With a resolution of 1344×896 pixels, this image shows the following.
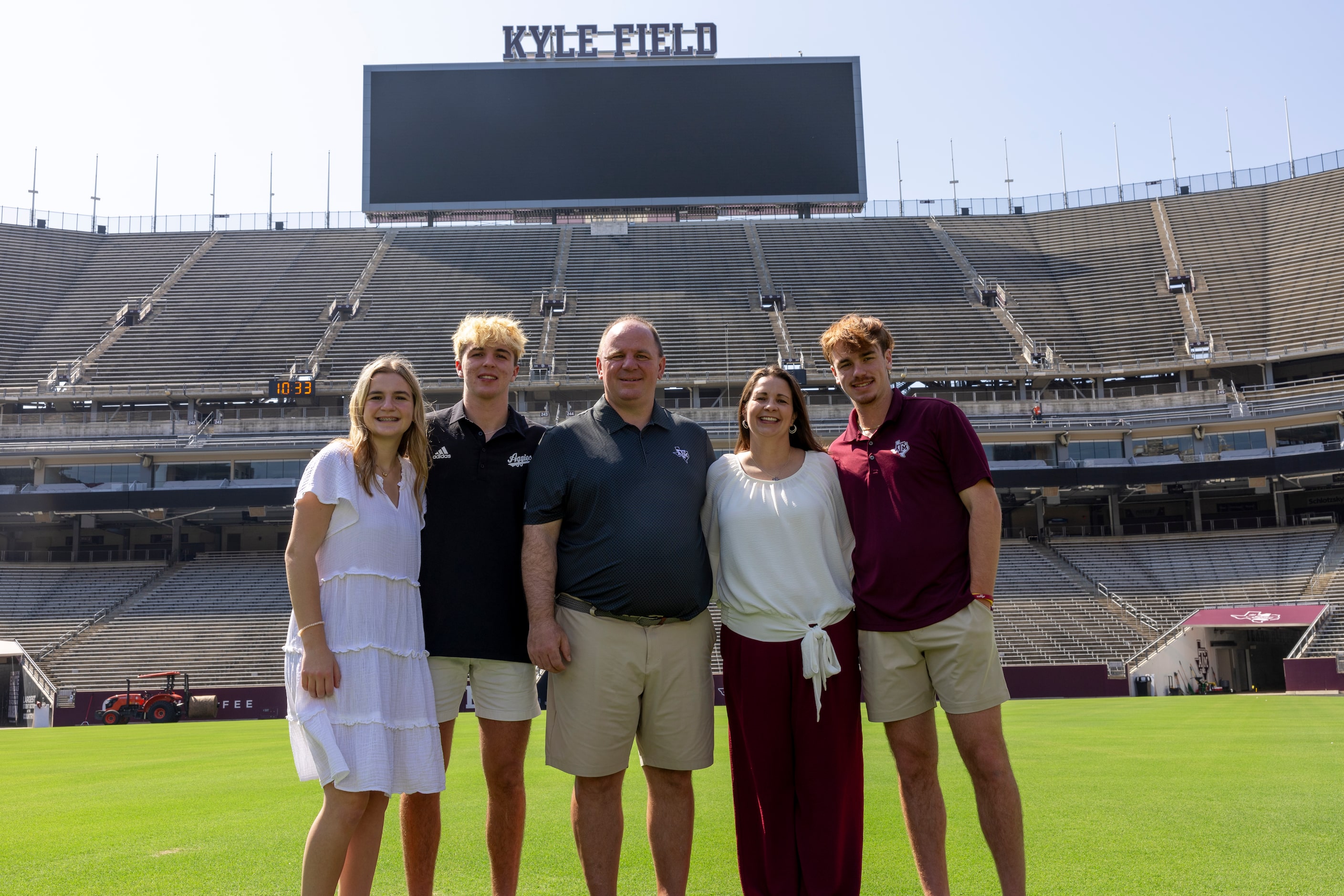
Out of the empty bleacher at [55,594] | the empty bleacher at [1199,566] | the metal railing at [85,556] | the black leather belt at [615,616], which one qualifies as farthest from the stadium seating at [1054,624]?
the metal railing at [85,556]

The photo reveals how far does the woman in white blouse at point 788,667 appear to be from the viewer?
4.29 meters

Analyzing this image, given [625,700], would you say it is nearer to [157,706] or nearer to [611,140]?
[157,706]

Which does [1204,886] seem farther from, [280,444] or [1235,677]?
[280,444]

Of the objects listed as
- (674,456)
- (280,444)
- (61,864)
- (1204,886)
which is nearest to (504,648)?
(674,456)

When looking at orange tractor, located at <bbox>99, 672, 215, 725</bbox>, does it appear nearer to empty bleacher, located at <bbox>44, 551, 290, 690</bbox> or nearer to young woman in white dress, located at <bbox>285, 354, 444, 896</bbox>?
empty bleacher, located at <bbox>44, 551, 290, 690</bbox>

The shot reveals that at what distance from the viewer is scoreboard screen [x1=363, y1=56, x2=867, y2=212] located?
167ft

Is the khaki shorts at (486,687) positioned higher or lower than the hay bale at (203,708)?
higher

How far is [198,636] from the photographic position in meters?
30.6

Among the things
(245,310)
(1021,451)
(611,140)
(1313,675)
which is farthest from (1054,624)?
(245,310)

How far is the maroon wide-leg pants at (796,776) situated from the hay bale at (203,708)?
2559 cm

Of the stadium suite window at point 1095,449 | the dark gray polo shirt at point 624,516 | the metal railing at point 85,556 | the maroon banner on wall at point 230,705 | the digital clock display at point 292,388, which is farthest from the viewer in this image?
the stadium suite window at point 1095,449

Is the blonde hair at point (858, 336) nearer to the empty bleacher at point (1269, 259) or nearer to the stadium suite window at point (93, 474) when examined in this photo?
the stadium suite window at point (93, 474)

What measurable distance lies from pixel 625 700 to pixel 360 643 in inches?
50.4

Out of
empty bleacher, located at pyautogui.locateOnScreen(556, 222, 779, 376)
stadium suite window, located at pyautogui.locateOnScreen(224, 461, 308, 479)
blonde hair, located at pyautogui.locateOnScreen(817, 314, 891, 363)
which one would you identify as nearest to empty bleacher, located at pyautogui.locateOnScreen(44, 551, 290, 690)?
stadium suite window, located at pyautogui.locateOnScreen(224, 461, 308, 479)
